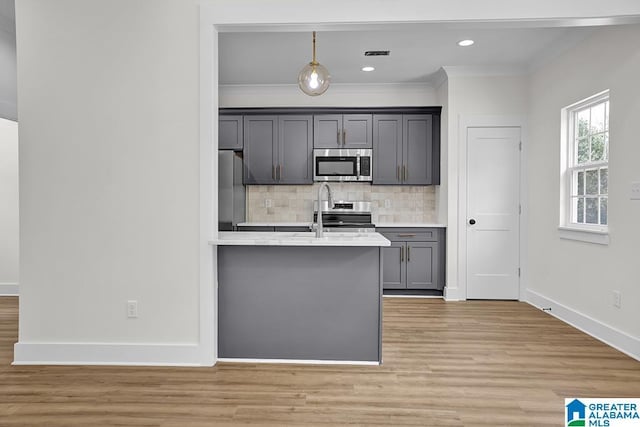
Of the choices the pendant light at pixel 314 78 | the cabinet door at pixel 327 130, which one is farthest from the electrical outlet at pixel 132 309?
the cabinet door at pixel 327 130

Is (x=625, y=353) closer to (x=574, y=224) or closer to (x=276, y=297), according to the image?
(x=574, y=224)

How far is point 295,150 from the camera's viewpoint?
5.39m

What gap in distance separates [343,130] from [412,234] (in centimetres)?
157

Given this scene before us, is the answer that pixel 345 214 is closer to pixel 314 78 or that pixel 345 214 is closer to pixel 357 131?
pixel 357 131

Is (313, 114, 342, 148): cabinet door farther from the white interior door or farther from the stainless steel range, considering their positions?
the white interior door

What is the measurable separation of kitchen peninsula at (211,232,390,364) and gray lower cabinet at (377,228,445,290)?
223 centimetres

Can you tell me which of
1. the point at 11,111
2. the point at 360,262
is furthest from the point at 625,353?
the point at 11,111

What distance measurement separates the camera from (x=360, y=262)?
2.81 metres

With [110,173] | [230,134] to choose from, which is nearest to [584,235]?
[110,173]

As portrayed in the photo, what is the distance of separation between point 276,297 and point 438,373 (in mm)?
1164

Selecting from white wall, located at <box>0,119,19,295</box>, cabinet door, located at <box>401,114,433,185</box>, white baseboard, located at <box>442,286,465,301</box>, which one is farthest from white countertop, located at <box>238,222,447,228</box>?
white wall, located at <box>0,119,19,295</box>

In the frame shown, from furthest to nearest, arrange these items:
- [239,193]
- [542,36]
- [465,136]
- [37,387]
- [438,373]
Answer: [239,193] → [465,136] → [542,36] → [438,373] → [37,387]

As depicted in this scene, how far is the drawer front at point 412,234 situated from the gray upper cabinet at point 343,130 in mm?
1134

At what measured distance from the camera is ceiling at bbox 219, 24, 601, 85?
3.81 metres
